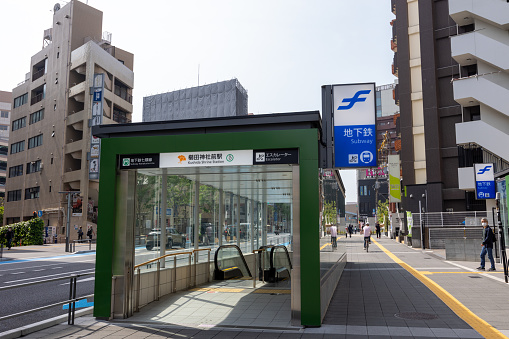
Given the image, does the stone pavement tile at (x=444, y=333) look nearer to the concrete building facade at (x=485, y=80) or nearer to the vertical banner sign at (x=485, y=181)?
the vertical banner sign at (x=485, y=181)

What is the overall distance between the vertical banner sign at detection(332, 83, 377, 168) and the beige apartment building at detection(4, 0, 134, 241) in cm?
4098

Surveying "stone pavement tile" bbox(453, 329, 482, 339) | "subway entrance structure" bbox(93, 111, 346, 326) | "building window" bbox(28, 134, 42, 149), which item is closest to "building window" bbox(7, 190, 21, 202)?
"building window" bbox(28, 134, 42, 149)

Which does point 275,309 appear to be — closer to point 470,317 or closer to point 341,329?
point 341,329

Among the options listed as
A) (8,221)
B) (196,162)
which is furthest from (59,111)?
(196,162)

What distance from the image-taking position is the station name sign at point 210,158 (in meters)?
7.92

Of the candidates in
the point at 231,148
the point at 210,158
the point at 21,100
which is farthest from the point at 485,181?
the point at 21,100

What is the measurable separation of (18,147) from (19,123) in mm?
3571

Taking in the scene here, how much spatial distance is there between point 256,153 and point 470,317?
16.2ft

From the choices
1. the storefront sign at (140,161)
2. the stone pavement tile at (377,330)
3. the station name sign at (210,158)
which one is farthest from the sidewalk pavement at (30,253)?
the stone pavement tile at (377,330)

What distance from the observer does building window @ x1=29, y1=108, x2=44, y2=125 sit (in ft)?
194

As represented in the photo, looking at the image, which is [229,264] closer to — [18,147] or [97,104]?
[97,104]

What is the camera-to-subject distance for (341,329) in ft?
23.9

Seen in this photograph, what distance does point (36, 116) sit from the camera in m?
60.2

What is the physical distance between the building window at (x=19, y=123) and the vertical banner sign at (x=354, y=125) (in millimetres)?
62387
